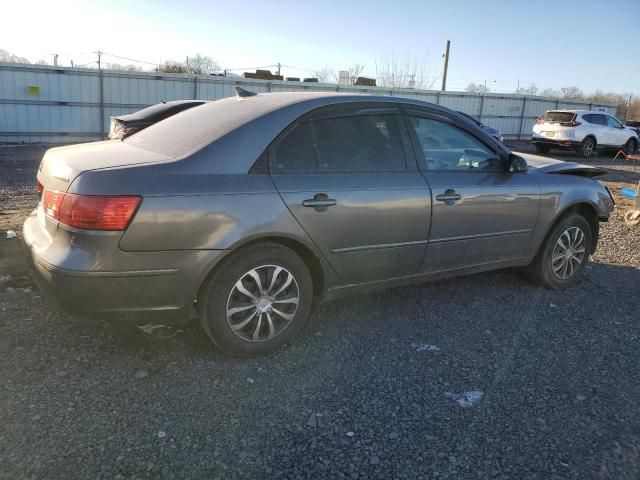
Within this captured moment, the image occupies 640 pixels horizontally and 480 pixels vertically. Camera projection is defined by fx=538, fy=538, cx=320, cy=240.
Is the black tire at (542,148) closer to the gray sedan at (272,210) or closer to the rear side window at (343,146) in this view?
the gray sedan at (272,210)

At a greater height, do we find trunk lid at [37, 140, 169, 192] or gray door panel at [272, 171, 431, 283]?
trunk lid at [37, 140, 169, 192]

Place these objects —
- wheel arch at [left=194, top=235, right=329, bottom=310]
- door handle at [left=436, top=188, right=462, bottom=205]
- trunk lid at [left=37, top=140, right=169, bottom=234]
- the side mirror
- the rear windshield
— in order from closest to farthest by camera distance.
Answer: trunk lid at [left=37, top=140, right=169, bottom=234], wheel arch at [left=194, top=235, right=329, bottom=310], door handle at [left=436, top=188, right=462, bottom=205], the side mirror, the rear windshield

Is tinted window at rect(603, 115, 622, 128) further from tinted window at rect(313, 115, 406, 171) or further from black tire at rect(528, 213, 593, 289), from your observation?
tinted window at rect(313, 115, 406, 171)

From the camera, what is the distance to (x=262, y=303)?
11.0 feet

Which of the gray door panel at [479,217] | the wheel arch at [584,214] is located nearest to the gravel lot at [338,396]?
the gray door panel at [479,217]

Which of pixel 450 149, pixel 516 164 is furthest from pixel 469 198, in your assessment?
pixel 516 164

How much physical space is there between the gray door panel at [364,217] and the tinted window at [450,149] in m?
0.28

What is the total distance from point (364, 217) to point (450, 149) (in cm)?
109

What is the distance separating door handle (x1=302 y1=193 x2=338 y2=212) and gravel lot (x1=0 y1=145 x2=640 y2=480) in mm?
967

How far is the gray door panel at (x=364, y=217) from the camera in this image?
336cm

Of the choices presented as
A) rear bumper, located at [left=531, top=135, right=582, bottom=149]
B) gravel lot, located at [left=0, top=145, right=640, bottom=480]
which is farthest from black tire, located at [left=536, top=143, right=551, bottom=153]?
gravel lot, located at [left=0, top=145, right=640, bottom=480]

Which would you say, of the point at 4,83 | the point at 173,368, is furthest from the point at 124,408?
the point at 4,83

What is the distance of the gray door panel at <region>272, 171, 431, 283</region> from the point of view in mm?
3363

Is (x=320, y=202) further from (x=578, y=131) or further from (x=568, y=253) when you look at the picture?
(x=578, y=131)
